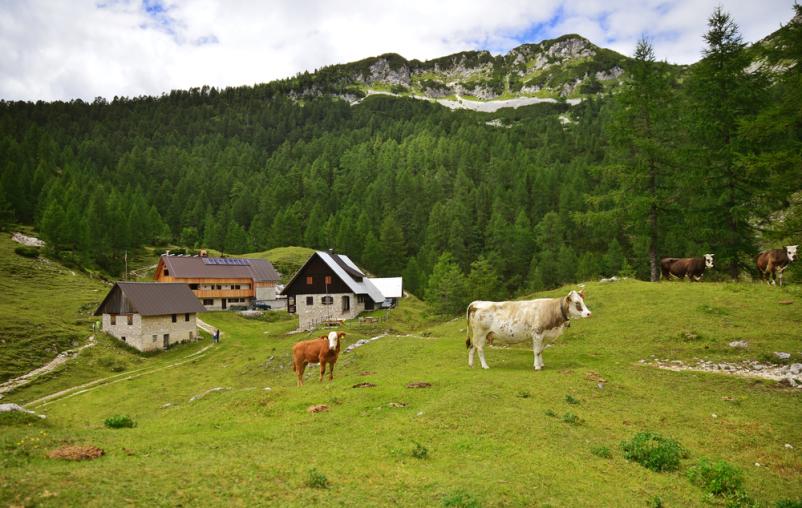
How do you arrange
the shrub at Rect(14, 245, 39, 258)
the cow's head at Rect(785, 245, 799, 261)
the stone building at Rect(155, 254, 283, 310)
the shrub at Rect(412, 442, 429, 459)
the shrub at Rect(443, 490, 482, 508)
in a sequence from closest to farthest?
1. the shrub at Rect(443, 490, 482, 508)
2. the shrub at Rect(412, 442, 429, 459)
3. the cow's head at Rect(785, 245, 799, 261)
4. the shrub at Rect(14, 245, 39, 258)
5. the stone building at Rect(155, 254, 283, 310)

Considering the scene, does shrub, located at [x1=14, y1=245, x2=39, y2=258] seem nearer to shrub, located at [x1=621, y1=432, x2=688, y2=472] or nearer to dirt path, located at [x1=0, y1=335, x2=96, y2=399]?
dirt path, located at [x1=0, y1=335, x2=96, y2=399]

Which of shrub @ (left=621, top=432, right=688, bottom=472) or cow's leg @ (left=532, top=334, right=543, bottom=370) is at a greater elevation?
cow's leg @ (left=532, top=334, right=543, bottom=370)

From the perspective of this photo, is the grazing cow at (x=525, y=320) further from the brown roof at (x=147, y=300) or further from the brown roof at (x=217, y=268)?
the brown roof at (x=217, y=268)

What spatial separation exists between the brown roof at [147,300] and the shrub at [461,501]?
185 feet

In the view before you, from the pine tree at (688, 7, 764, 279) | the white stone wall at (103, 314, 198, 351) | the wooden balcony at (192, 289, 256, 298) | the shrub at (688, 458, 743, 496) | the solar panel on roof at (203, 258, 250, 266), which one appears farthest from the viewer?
the solar panel on roof at (203, 258, 250, 266)

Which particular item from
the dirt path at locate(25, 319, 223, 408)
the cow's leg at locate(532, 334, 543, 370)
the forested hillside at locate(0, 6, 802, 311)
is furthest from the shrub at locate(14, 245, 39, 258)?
the cow's leg at locate(532, 334, 543, 370)

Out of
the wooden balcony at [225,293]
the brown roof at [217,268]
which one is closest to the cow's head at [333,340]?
the brown roof at [217,268]

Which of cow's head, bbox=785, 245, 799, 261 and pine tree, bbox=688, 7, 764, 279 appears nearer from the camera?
cow's head, bbox=785, 245, 799, 261

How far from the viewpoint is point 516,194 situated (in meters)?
126

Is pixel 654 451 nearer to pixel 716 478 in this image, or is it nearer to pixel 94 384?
pixel 716 478

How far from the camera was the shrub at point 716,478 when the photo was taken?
11.2m

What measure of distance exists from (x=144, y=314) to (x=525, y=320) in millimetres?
49923

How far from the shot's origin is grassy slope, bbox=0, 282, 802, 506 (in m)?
9.79

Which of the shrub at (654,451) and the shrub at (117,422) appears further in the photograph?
the shrub at (117,422)
